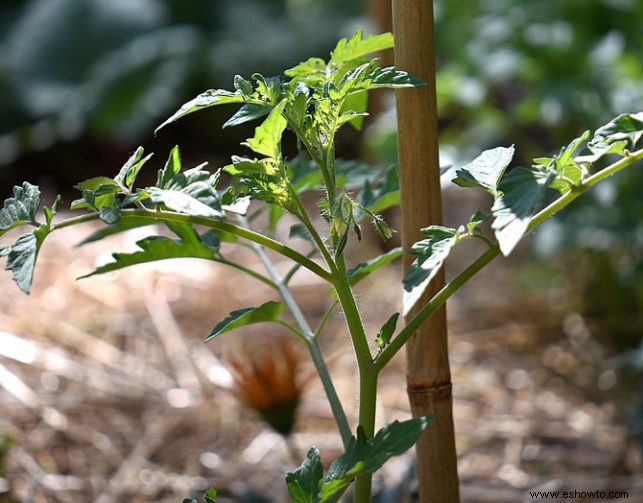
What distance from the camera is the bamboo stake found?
1.78 ft

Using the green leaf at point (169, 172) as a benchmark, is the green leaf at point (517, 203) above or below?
below

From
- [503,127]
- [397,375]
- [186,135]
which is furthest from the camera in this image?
[186,135]

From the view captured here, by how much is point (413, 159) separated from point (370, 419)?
17 cm

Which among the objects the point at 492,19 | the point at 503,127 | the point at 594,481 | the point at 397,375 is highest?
the point at 492,19

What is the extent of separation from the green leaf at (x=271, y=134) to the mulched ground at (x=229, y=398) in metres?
0.38

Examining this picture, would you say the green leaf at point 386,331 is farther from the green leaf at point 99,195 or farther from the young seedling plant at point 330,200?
the green leaf at point 99,195

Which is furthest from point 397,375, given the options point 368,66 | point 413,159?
point 368,66

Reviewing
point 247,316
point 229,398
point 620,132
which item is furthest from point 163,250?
point 229,398

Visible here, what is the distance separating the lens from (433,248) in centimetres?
46

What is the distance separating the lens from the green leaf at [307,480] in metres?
0.49

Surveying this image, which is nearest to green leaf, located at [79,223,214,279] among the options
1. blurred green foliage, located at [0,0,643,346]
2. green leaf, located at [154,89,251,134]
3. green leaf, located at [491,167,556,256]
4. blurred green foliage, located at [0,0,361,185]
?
green leaf, located at [154,89,251,134]

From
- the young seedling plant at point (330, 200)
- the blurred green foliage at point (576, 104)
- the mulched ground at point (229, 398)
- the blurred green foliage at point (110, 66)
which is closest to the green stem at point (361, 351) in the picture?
the young seedling plant at point (330, 200)

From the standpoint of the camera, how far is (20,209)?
478 millimetres

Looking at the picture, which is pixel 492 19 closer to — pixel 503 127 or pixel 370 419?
pixel 503 127
